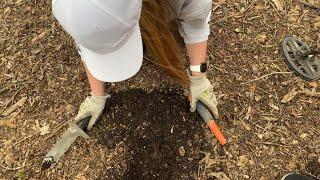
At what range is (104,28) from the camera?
3.73ft

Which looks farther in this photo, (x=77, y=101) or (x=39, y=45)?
(x=39, y=45)

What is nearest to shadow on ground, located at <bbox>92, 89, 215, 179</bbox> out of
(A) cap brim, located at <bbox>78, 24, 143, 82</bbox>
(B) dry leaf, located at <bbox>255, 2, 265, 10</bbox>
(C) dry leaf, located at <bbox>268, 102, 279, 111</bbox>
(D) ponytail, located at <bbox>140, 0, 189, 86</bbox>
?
(D) ponytail, located at <bbox>140, 0, 189, 86</bbox>

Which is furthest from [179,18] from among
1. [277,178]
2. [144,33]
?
[277,178]

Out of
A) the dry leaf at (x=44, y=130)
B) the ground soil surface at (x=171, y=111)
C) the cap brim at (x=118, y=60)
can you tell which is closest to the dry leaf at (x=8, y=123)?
the ground soil surface at (x=171, y=111)

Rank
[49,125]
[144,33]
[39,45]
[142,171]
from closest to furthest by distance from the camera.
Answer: [144,33]
[142,171]
[49,125]
[39,45]

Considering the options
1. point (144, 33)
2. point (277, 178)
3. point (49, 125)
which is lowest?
point (277, 178)

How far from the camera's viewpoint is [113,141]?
1.79m

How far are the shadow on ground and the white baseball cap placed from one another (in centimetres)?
47

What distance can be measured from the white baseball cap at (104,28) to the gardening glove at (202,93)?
449 millimetres

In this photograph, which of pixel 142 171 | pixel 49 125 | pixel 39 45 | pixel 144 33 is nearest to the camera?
pixel 144 33

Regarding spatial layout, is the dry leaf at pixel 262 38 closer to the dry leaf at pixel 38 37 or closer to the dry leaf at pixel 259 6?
the dry leaf at pixel 259 6

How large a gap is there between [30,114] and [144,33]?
0.69 m

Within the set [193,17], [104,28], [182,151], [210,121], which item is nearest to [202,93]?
[210,121]

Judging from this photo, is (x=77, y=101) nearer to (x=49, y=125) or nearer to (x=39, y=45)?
(x=49, y=125)
